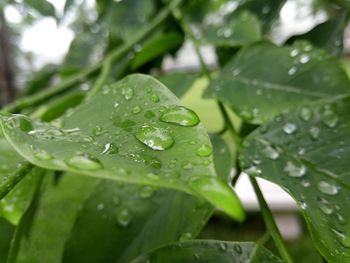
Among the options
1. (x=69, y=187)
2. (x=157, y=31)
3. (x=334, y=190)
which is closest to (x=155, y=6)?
(x=157, y=31)

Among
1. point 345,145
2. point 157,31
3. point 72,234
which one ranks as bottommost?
point 72,234

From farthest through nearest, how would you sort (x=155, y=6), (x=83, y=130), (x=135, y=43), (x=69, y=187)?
(x=155, y=6) → (x=135, y=43) → (x=69, y=187) → (x=83, y=130)

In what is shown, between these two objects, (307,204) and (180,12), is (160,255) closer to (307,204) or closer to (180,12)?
(307,204)

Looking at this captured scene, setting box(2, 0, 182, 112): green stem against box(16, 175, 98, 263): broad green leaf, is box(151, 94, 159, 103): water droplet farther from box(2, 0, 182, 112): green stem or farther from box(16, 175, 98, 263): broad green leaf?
box(2, 0, 182, 112): green stem

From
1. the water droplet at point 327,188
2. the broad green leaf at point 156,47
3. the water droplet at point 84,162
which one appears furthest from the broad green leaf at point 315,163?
the broad green leaf at point 156,47

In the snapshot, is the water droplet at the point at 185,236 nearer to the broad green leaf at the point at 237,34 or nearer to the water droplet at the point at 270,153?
the water droplet at the point at 270,153

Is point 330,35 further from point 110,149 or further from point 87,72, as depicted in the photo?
point 110,149
